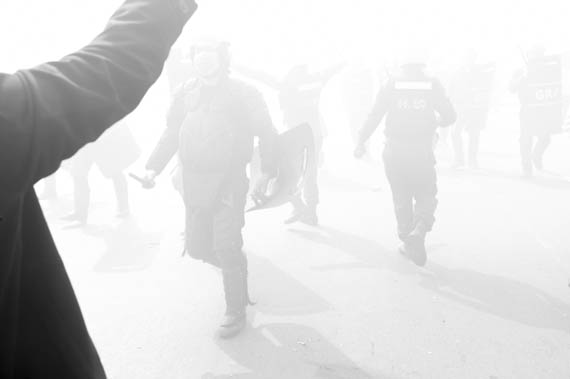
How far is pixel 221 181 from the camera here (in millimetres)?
3982

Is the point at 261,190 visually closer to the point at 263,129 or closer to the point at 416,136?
the point at 263,129

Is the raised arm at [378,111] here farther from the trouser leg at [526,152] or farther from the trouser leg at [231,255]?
the trouser leg at [526,152]

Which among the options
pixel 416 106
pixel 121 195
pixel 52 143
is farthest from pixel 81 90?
pixel 121 195

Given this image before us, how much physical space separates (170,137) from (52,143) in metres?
3.47

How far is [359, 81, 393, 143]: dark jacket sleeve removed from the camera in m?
5.29

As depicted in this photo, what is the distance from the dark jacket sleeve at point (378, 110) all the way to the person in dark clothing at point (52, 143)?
4294 millimetres

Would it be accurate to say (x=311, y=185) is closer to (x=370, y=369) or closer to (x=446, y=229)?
(x=446, y=229)

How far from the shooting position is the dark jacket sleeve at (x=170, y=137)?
169 inches

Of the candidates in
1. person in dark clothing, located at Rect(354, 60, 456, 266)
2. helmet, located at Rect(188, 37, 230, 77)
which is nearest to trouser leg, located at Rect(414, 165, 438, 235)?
person in dark clothing, located at Rect(354, 60, 456, 266)

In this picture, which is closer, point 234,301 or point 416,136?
point 234,301

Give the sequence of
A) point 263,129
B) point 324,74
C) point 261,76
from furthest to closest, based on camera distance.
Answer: point 261,76 → point 324,74 → point 263,129

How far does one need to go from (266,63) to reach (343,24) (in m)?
7.94

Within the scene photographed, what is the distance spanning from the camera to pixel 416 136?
5.20m

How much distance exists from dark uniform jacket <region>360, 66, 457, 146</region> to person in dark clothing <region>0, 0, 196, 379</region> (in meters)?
4.23
